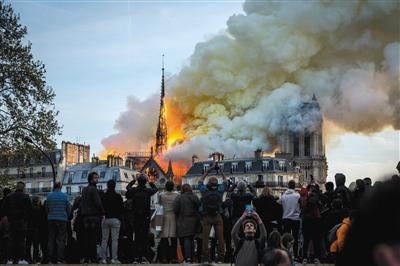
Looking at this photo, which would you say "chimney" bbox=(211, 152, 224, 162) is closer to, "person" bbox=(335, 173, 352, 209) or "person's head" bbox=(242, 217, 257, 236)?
"person" bbox=(335, 173, 352, 209)

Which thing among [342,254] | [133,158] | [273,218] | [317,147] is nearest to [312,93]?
[317,147]

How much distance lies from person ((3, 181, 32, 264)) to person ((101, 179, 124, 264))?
1847 millimetres

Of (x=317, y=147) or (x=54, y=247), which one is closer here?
(x=54, y=247)

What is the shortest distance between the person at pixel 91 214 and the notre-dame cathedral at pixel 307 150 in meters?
85.6

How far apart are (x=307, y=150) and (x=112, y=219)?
310ft

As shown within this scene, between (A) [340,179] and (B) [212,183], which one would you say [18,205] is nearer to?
(B) [212,183]

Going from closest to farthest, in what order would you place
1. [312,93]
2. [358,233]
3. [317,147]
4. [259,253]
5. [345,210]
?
[358,233], [259,253], [345,210], [312,93], [317,147]

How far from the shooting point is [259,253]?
38.1 ft

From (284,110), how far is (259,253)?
88.0m

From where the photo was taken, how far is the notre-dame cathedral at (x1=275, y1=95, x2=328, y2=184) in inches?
4075

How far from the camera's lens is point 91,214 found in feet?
53.9

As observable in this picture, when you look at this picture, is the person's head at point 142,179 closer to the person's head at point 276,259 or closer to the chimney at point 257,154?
the person's head at point 276,259

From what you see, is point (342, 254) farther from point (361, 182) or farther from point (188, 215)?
point (188, 215)

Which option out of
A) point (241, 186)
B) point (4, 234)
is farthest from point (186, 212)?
point (4, 234)
